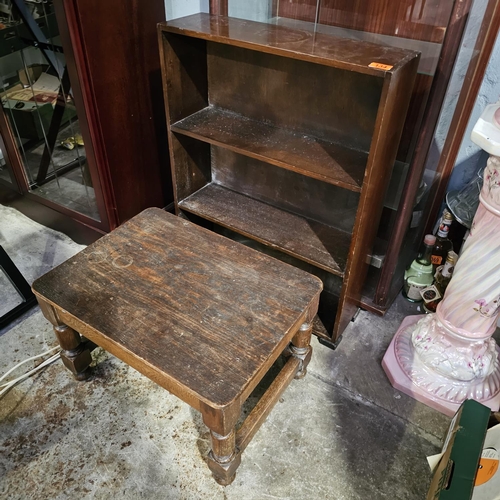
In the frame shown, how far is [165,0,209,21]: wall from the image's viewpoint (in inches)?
75.7

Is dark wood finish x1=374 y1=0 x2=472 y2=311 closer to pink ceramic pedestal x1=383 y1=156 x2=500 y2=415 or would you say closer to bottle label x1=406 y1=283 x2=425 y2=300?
bottle label x1=406 y1=283 x2=425 y2=300

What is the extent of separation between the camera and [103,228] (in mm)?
2174

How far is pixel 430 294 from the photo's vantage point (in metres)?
2.06

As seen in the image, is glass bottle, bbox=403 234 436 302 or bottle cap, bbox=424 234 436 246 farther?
glass bottle, bbox=403 234 436 302

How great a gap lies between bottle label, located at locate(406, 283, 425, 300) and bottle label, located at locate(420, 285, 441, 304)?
0.08ft

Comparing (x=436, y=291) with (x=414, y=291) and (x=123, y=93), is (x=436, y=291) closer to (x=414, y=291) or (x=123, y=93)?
(x=414, y=291)

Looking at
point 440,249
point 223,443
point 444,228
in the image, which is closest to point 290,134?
point 444,228

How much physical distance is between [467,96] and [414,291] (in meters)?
0.84

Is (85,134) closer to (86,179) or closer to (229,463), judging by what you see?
(86,179)

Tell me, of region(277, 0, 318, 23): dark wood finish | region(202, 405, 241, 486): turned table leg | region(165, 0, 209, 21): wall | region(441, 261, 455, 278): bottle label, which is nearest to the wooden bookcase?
region(277, 0, 318, 23): dark wood finish

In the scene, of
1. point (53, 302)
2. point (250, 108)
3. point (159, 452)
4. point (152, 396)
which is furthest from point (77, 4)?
point (159, 452)

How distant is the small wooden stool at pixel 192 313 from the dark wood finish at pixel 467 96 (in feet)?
2.56

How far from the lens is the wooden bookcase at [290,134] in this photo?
1.44 meters

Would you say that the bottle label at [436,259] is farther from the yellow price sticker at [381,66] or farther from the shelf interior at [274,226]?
the yellow price sticker at [381,66]
